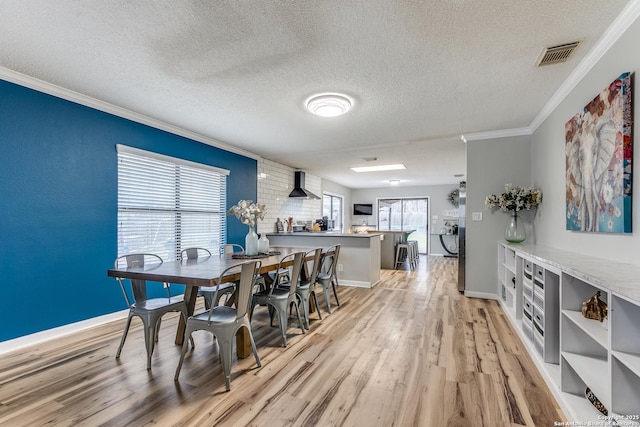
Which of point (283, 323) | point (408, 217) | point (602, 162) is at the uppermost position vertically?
point (602, 162)

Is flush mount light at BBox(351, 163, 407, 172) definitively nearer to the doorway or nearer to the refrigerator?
the refrigerator

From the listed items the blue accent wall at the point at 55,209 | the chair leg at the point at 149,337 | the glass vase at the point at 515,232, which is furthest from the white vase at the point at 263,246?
the glass vase at the point at 515,232

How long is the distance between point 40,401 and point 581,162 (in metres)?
4.28

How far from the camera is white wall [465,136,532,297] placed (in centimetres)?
418

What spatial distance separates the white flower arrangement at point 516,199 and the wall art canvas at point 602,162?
105 cm

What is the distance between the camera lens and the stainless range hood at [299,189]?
22.6 ft

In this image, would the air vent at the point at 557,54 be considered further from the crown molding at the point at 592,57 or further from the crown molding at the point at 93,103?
the crown molding at the point at 93,103

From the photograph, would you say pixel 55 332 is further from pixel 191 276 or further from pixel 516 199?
pixel 516 199

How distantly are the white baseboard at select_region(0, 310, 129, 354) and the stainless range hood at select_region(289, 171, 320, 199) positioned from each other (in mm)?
4169

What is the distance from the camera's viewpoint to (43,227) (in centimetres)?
283

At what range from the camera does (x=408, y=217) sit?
10.6m

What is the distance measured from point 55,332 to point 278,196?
427 centimetres

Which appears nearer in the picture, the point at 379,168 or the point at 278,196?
the point at 278,196

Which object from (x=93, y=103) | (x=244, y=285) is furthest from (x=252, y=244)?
(x=93, y=103)
